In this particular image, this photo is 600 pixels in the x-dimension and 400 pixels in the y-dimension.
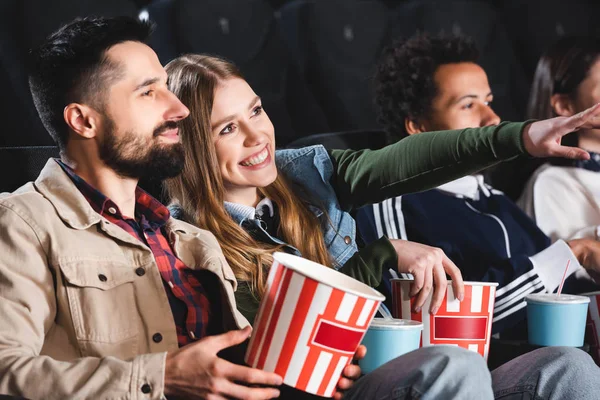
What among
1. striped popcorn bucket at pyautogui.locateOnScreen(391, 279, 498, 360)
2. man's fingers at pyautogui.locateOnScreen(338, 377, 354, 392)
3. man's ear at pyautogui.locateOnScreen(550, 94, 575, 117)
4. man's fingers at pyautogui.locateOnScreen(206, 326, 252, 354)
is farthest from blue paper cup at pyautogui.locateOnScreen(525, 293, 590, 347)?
man's ear at pyautogui.locateOnScreen(550, 94, 575, 117)

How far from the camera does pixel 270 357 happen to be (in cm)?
90

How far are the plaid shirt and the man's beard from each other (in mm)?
51

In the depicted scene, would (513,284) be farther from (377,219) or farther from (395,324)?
(395,324)

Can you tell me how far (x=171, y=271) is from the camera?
1.15 metres

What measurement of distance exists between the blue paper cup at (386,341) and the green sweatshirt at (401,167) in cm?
17

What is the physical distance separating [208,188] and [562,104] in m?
1.08

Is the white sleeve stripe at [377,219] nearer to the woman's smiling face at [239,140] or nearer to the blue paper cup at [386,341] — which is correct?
the woman's smiling face at [239,140]

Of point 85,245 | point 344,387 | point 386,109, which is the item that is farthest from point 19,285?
point 386,109

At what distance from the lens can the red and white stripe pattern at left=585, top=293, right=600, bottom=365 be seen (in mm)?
1406

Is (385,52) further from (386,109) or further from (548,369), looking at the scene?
(548,369)

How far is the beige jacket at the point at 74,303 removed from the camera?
0.91 m

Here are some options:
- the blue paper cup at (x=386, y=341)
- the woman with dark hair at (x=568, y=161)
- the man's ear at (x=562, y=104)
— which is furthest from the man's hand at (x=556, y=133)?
the man's ear at (x=562, y=104)

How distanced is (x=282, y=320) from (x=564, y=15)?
7.62ft

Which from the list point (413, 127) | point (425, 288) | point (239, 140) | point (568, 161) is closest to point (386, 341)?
point (425, 288)
